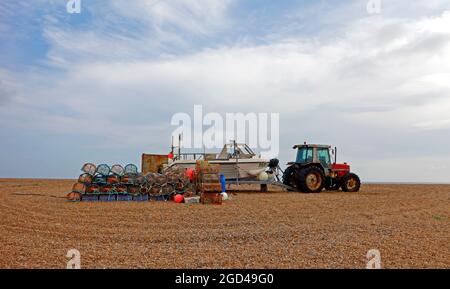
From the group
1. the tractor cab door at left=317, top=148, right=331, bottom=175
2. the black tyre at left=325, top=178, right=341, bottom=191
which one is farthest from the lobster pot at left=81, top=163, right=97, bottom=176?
the black tyre at left=325, top=178, right=341, bottom=191

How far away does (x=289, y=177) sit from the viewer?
2341 centimetres

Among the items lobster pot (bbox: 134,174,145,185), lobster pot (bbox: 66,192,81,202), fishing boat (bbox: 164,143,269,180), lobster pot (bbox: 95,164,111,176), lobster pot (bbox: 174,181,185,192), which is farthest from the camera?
fishing boat (bbox: 164,143,269,180)

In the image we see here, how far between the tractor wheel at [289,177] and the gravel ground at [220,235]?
25.8 ft

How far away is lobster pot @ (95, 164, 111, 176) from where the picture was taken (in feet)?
54.2

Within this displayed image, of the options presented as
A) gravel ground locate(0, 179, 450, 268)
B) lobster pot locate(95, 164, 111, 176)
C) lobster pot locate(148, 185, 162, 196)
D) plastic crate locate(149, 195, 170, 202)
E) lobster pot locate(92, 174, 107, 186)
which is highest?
lobster pot locate(95, 164, 111, 176)

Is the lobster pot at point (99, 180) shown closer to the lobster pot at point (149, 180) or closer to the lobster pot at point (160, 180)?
the lobster pot at point (149, 180)

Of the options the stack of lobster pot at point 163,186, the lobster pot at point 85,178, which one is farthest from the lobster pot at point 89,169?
the stack of lobster pot at point 163,186

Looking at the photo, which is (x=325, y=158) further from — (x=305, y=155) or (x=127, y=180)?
(x=127, y=180)

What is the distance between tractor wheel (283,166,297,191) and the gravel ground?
787cm

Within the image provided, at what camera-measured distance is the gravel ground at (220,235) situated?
281 inches

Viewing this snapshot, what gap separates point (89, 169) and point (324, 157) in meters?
11.9

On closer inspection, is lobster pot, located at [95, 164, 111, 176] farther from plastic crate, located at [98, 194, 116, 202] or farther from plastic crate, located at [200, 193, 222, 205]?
plastic crate, located at [200, 193, 222, 205]

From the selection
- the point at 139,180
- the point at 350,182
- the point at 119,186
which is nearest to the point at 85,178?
the point at 119,186
